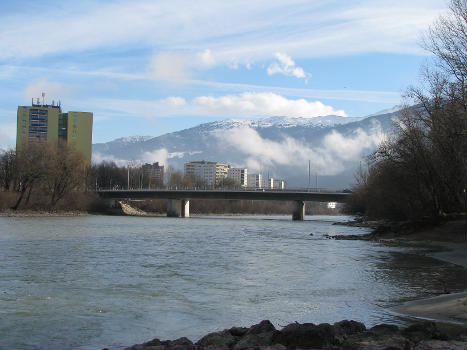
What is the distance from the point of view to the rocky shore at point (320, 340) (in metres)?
11.0

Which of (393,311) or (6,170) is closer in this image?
(393,311)

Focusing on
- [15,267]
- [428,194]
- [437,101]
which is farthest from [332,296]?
[428,194]

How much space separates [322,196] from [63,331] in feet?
331

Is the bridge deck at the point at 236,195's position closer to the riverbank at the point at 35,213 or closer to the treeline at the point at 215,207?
the riverbank at the point at 35,213

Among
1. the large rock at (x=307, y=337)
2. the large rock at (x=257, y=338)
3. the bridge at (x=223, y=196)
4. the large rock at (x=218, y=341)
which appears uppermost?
the bridge at (x=223, y=196)

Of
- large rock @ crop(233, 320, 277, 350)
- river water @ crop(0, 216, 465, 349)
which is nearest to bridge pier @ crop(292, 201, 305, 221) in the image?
river water @ crop(0, 216, 465, 349)

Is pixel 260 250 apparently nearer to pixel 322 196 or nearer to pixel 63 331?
pixel 63 331

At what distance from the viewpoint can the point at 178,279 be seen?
74.3ft

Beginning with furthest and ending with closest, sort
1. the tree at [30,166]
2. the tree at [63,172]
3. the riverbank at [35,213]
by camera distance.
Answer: the tree at [63,172] → the tree at [30,166] → the riverbank at [35,213]

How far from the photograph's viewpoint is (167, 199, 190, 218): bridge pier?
403 ft

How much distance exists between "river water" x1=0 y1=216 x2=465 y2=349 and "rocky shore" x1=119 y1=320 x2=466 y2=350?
1614mm

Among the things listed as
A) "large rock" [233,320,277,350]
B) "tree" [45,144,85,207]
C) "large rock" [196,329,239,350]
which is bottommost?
"large rock" [196,329,239,350]

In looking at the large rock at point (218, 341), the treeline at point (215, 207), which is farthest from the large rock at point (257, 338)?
the treeline at point (215, 207)

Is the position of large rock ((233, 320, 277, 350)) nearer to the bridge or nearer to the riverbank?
the riverbank
